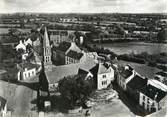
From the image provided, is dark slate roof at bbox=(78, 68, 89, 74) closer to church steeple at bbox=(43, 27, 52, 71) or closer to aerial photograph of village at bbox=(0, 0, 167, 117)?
aerial photograph of village at bbox=(0, 0, 167, 117)

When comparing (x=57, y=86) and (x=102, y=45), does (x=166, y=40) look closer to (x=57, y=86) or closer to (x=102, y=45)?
(x=102, y=45)

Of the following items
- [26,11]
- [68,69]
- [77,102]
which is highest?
[26,11]

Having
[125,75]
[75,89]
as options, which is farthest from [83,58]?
[125,75]

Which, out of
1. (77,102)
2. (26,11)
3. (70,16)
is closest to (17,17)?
(26,11)

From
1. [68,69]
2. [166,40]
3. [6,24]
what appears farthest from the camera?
[166,40]

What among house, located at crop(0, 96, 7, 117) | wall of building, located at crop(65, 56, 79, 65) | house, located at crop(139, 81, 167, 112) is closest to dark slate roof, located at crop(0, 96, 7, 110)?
house, located at crop(0, 96, 7, 117)

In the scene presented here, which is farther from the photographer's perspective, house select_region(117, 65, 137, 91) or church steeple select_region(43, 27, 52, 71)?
house select_region(117, 65, 137, 91)

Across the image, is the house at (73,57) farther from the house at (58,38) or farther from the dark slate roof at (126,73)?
the dark slate roof at (126,73)
